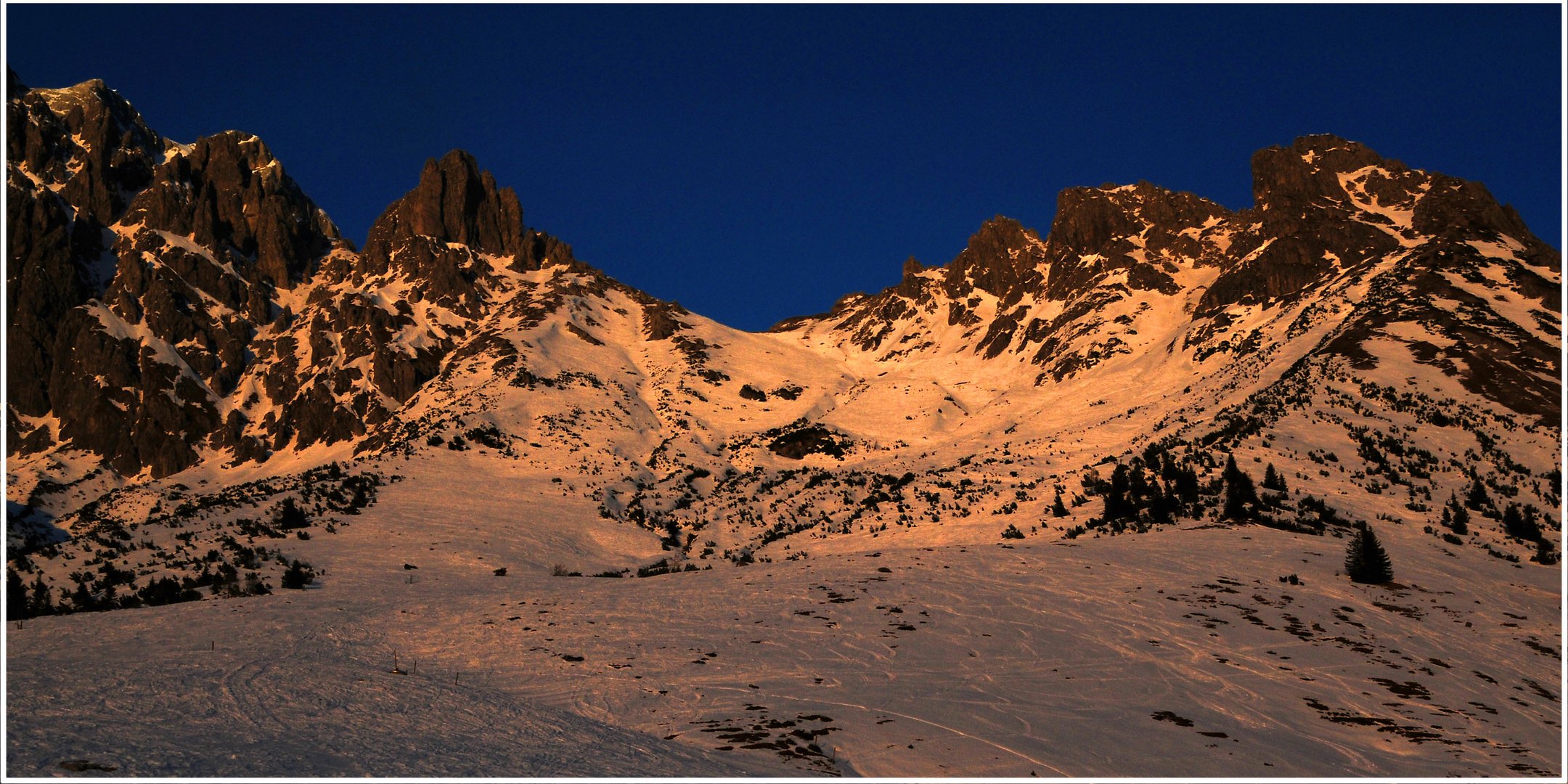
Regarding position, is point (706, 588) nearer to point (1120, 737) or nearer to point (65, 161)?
point (1120, 737)

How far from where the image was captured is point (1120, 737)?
11539 mm

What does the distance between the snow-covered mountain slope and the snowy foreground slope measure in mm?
205

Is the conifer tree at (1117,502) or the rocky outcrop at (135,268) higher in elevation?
the rocky outcrop at (135,268)

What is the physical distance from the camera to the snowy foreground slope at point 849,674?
32.3 ft

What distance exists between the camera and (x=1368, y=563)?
22.3 m

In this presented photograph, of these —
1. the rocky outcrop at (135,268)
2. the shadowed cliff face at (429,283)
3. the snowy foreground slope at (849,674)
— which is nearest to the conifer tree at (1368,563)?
the snowy foreground slope at (849,674)

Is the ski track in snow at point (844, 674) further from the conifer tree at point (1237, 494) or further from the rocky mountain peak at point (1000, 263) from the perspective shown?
the rocky mountain peak at point (1000, 263)

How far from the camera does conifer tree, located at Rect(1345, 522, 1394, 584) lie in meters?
22.2

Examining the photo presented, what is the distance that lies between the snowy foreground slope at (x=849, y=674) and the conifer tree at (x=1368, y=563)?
48cm

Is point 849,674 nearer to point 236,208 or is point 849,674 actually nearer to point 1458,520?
point 1458,520

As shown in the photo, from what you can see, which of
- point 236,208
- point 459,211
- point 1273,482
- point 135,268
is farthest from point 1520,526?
point 236,208

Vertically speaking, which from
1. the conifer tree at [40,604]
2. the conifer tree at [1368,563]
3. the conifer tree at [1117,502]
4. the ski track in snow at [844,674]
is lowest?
the conifer tree at [40,604]

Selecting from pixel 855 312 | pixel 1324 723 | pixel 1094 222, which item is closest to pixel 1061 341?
pixel 1094 222

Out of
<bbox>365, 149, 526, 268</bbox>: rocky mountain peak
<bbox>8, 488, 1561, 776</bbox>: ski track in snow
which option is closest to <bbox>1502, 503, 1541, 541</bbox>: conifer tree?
<bbox>8, 488, 1561, 776</bbox>: ski track in snow
